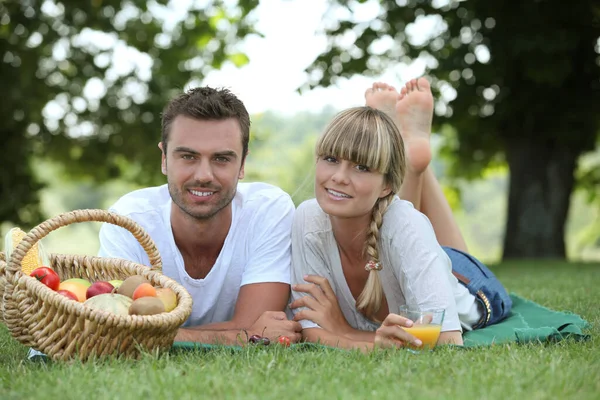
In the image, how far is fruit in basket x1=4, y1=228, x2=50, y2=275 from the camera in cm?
371

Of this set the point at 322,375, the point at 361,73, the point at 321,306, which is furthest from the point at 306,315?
the point at 361,73

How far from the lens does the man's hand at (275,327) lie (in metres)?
3.77

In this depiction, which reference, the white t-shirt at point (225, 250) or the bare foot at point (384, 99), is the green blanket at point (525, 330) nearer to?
the white t-shirt at point (225, 250)

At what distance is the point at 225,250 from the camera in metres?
4.25

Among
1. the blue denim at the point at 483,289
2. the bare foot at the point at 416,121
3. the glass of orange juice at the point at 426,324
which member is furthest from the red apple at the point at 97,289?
the bare foot at the point at 416,121

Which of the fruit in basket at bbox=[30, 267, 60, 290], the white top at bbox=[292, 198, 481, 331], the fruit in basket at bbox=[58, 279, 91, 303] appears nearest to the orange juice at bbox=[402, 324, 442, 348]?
the white top at bbox=[292, 198, 481, 331]

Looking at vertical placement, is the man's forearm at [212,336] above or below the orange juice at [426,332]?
below

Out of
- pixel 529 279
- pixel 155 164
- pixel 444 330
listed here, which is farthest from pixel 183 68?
pixel 444 330

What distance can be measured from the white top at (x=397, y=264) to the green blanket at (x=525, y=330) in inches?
7.1

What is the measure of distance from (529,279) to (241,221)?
432 centimetres

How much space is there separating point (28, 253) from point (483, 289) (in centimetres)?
280

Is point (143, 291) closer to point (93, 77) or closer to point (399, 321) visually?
point (399, 321)

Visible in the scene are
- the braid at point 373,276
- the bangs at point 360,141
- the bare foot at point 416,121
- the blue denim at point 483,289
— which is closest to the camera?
the bangs at point 360,141

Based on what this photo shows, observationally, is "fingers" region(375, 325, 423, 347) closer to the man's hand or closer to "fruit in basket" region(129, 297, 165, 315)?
the man's hand
